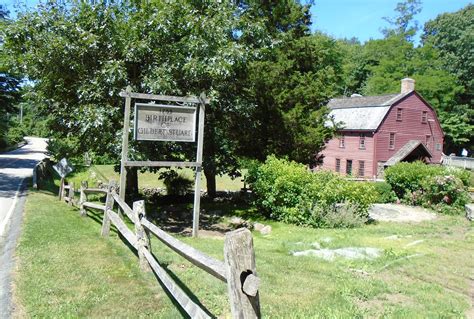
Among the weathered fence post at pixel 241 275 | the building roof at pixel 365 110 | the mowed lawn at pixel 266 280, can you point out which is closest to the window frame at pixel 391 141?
the building roof at pixel 365 110

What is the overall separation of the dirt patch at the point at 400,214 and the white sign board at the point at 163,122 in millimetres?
8453

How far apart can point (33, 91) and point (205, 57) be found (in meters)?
6.02

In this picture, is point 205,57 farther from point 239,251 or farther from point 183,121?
point 239,251

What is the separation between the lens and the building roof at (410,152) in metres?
37.0

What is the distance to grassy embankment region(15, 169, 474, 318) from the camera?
5.35 meters

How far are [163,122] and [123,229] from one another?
293cm

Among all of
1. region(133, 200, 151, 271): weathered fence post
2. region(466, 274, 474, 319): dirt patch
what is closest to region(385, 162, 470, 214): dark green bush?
region(466, 274, 474, 319): dirt patch

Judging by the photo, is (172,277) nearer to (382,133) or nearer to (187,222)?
(187,222)

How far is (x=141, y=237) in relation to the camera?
6844mm

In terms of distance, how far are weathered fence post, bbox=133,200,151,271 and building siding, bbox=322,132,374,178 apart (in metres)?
31.7

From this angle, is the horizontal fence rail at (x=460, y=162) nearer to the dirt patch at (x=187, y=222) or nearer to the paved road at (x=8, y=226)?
the dirt patch at (x=187, y=222)

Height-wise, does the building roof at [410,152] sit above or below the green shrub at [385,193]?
above

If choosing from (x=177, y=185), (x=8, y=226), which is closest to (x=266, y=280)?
(x=8, y=226)

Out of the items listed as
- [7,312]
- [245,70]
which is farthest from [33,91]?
[7,312]
